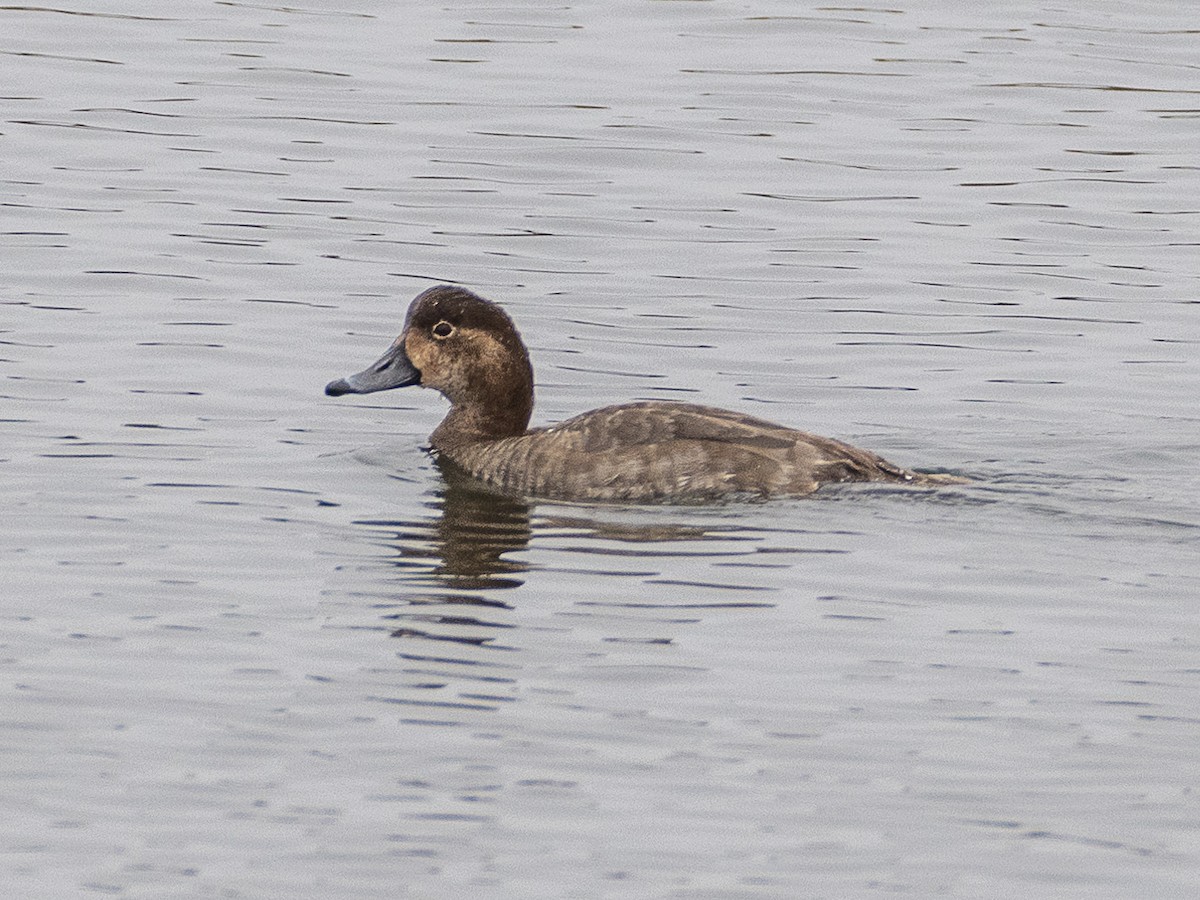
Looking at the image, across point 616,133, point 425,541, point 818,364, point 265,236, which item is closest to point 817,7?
point 616,133

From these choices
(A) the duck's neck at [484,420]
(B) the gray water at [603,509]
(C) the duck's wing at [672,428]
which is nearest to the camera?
(B) the gray water at [603,509]

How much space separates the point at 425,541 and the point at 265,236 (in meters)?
6.62

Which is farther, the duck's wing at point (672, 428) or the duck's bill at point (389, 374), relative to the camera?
the duck's bill at point (389, 374)

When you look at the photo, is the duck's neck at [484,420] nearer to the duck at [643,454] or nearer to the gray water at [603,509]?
the duck at [643,454]

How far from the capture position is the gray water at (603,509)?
750 cm

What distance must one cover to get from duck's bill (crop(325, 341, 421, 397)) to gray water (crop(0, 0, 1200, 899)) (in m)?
0.33

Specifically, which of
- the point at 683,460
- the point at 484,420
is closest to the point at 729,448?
the point at 683,460

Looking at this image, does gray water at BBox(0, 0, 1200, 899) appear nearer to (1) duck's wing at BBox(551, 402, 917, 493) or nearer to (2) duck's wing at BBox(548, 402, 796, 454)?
(1) duck's wing at BBox(551, 402, 917, 493)

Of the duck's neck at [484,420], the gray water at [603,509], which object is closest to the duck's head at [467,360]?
the duck's neck at [484,420]

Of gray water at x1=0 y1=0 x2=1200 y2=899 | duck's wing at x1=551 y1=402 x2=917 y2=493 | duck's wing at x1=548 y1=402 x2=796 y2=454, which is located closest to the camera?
gray water at x1=0 y1=0 x2=1200 y2=899

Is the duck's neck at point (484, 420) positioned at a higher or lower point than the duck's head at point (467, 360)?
lower

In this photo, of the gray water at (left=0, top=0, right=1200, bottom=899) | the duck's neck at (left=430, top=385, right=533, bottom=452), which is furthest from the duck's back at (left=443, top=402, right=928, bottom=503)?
the duck's neck at (left=430, top=385, right=533, bottom=452)

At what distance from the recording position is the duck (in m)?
A: 11.3

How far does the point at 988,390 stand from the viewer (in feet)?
45.3
